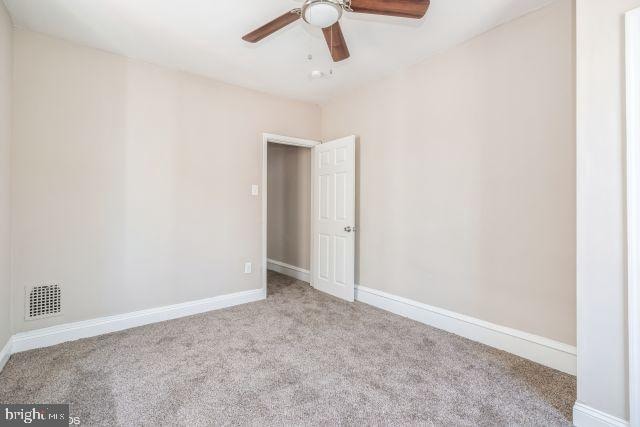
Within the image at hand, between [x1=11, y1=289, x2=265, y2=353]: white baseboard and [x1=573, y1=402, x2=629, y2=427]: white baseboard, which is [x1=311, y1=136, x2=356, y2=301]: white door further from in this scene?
[x1=573, y1=402, x2=629, y2=427]: white baseboard

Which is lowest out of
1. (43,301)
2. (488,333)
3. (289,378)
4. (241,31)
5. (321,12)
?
(289,378)

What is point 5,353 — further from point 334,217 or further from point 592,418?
point 592,418

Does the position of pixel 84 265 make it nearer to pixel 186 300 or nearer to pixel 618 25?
pixel 186 300

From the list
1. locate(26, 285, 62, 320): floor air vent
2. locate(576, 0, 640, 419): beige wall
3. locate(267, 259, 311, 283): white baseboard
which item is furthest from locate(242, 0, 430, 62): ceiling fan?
locate(267, 259, 311, 283): white baseboard

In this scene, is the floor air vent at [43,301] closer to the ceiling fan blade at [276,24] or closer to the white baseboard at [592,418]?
the ceiling fan blade at [276,24]

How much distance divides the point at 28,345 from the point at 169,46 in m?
2.70

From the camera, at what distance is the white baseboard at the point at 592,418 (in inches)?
59.9

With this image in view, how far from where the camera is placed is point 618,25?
60.1 inches

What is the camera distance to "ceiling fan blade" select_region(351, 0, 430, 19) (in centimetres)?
168

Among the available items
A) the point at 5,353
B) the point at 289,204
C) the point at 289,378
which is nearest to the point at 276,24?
the point at 289,378

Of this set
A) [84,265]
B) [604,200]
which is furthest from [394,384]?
[84,265]

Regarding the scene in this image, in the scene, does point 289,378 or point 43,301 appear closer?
point 289,378

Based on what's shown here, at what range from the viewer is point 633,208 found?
1464 millimetres

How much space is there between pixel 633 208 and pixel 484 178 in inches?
46.0
